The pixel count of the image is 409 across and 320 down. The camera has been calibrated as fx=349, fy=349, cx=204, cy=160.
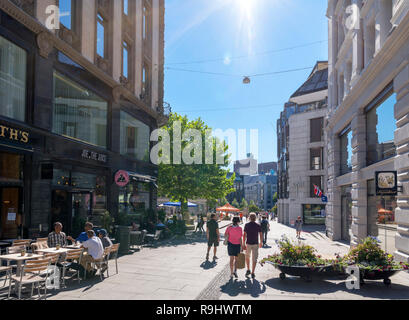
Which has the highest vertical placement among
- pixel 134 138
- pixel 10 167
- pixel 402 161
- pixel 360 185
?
pixel 134 138

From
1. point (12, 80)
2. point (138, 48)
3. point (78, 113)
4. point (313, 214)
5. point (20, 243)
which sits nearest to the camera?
point (20, 243)

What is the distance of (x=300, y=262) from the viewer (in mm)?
9141

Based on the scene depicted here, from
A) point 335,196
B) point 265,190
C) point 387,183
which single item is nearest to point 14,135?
point 387,183

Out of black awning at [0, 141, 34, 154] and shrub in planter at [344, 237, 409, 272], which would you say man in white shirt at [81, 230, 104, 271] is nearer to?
black awning at [0, 141, 34, 154]

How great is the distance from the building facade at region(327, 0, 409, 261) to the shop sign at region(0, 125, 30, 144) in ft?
41.3

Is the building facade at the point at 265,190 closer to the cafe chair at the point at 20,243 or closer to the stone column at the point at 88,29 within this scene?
the stone column at the point at 88,29

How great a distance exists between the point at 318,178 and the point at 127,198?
29990 millimetres

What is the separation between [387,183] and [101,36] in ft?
52.0

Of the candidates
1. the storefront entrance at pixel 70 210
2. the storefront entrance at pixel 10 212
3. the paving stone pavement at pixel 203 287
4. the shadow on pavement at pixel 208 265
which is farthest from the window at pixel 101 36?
the shadow on pavement at pixel 208 265

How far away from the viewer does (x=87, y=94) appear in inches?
695

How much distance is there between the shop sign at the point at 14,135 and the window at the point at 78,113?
89.4 inches

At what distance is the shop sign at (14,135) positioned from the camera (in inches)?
438

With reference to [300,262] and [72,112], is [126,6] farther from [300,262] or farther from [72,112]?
[300,262]
